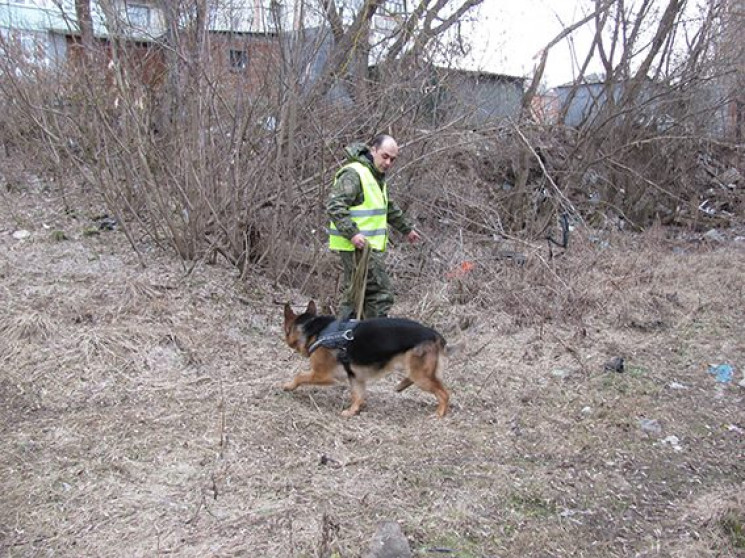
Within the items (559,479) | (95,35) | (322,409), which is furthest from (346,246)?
(95,35)

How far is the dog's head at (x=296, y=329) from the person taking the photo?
548 centimetres

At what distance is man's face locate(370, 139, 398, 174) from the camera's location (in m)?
5.65

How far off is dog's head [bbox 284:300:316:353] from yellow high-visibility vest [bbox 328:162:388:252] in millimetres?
712

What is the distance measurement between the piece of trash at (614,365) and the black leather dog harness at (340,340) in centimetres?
240

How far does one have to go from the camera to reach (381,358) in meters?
5.10

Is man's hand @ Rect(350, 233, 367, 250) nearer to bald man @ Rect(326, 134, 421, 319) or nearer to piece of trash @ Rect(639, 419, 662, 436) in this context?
bald man @ Rect(326, 134, 421, 319)

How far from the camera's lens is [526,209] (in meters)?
11.6

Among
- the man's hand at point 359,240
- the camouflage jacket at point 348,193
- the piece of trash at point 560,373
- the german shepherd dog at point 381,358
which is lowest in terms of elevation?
the piece of trash at point 560,373

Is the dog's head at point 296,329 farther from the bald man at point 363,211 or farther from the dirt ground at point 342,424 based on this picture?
the bald man at point 363,211

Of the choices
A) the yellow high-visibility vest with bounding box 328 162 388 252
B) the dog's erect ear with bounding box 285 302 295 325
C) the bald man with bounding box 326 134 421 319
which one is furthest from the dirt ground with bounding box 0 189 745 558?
the yellow high-visibility vest with bounding box 328 162 388 252

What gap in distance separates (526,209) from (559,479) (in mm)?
7821

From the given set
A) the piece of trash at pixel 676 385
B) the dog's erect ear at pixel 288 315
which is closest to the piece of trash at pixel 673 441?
the piece of trash at pixel 676 385

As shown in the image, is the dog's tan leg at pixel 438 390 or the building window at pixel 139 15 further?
the building window at pixel 139 15

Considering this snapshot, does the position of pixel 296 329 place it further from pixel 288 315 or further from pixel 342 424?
pixel 342 424
